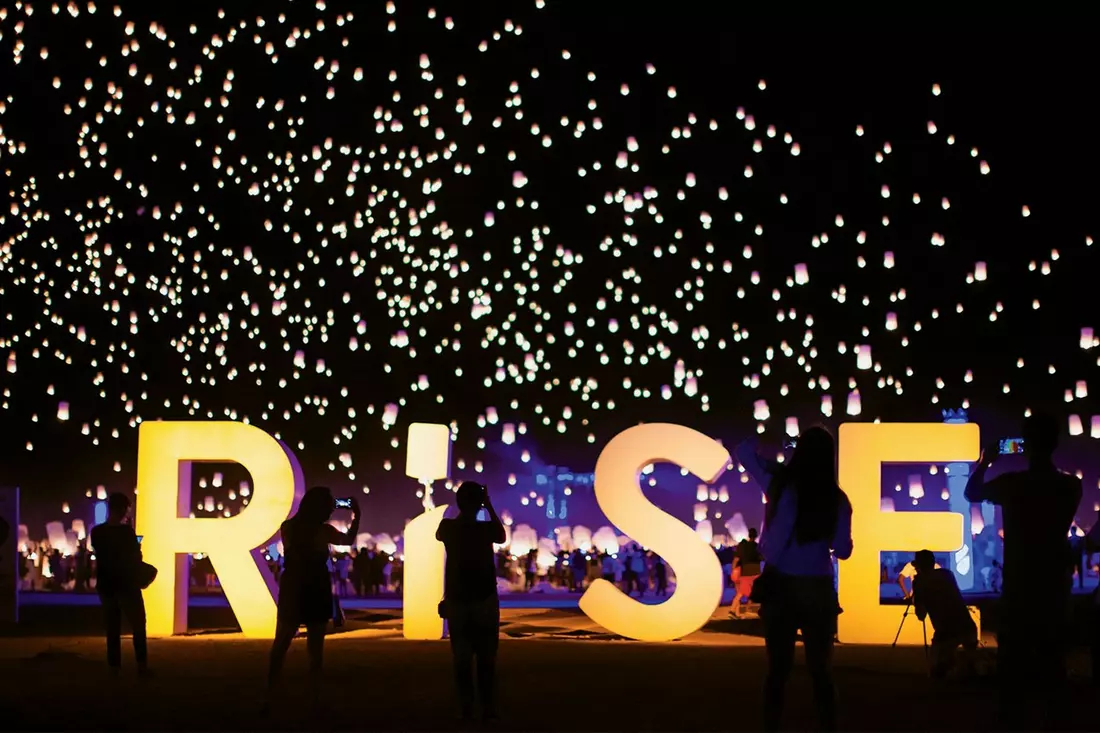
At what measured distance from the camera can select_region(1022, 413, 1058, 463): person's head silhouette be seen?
20.8 ft

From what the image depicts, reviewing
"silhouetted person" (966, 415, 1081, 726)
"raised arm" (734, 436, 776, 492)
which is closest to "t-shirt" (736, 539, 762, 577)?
"silhouetted person" (966, 415, 1081, 726)

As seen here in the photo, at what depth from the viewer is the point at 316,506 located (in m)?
7.77

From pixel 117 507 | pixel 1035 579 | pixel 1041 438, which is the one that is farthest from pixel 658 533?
pixel 1035 579

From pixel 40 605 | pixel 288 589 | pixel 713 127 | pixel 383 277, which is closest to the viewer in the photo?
pixel 288 589

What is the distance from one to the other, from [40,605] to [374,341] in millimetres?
18757

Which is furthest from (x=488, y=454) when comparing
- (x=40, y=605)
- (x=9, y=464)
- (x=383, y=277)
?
(x=40, y=605)

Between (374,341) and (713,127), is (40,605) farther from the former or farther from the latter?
(374,341)

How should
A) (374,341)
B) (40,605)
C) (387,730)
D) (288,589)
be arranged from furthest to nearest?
(374,341) → (40,605) → (288,589) → (387,730)

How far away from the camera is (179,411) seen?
122 ft

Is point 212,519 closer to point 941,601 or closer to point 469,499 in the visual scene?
point 469,499

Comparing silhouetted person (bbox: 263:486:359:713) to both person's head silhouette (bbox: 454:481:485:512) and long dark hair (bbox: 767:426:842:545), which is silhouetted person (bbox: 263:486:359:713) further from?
long dark hair (bbox: 767:426:842:545)

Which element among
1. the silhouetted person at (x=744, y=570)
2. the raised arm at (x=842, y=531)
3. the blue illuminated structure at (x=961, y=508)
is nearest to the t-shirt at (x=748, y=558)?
the silhouetted person at (x=744, y=570)

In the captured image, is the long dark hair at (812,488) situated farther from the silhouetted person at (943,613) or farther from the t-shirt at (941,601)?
the t-shirt at (941,601)

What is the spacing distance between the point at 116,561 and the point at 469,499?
11.2 feet
